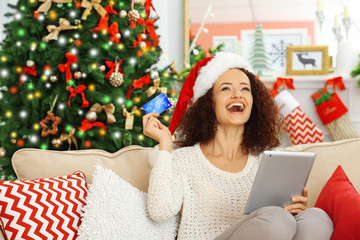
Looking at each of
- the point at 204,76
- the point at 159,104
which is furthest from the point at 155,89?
the point at 159,104

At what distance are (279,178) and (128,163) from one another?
2.28 ft

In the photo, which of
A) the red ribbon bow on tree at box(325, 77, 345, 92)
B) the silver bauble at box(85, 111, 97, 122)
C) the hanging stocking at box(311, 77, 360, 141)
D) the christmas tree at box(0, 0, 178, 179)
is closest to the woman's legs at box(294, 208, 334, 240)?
the christmas tree at box(0, 0, 178, 179)

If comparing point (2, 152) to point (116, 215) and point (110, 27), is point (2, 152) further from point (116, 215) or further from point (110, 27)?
point (116, 215)

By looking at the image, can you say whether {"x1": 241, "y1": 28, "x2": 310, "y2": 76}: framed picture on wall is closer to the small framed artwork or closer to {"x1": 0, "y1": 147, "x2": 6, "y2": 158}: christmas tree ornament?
the small framed artwork

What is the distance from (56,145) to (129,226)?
39.6 inches

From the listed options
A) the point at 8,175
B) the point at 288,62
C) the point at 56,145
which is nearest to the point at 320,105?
the point at 288,62

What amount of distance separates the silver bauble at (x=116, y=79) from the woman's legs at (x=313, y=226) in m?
1.32

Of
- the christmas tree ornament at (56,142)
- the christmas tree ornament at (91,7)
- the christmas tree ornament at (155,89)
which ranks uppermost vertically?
the christmas tree ornament at (91,7)

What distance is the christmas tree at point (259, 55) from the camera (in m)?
3.03

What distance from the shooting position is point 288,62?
9.78 feet

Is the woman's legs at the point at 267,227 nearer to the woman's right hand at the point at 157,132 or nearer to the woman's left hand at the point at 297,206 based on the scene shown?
the woman's left hand at the point at 297,206

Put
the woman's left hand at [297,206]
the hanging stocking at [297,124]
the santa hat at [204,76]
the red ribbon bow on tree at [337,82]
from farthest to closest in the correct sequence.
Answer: the red ribbon bow on tree at [337,82]
the hanging stocking at [297,124]
the santa hat at [204,76]
the woman's left hand at [297,206]

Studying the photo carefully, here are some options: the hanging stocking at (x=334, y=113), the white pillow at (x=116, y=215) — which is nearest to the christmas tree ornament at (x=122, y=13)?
the white pillow at (x=116, y=215)

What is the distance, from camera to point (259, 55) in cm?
304
